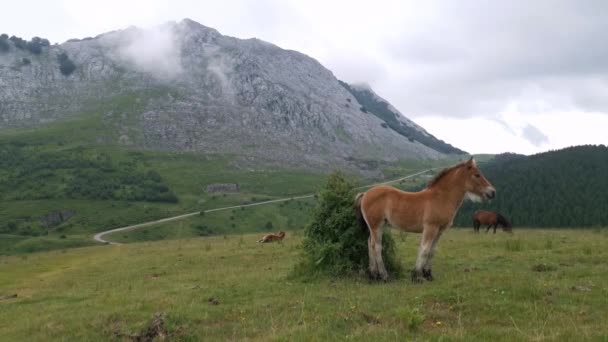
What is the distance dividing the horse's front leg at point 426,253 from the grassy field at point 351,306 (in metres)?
0.44

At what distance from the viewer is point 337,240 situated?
16953 millimetres

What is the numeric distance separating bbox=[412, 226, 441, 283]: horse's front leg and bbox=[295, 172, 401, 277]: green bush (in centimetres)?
128

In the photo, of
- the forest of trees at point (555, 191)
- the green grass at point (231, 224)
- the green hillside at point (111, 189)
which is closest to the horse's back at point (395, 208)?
the green hillside at point (111, 189)

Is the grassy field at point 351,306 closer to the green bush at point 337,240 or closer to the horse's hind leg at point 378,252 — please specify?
the horse's hind leg at point 378,252

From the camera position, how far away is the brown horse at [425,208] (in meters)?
14.4

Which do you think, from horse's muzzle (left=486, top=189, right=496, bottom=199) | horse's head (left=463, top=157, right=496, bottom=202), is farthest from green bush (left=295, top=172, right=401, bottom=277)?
horse's muzzle (left=486, top=189, right=496, bottom=199)

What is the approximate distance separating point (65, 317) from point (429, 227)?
10588 mm

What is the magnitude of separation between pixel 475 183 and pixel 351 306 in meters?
5.76

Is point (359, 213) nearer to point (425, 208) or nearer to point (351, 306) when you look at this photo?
point (425, 208)

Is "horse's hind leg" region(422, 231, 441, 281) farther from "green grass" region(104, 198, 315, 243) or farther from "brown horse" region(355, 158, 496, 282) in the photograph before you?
"green grass" region(104, 198, 315, 243)

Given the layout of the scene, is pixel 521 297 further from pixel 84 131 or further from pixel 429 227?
pixel 84 131

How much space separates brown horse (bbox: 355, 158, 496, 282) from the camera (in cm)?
1443

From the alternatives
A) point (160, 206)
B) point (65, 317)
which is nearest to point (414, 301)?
point (65, 317)

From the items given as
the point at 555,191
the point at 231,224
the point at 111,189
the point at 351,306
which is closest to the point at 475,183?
the point at 351,306
